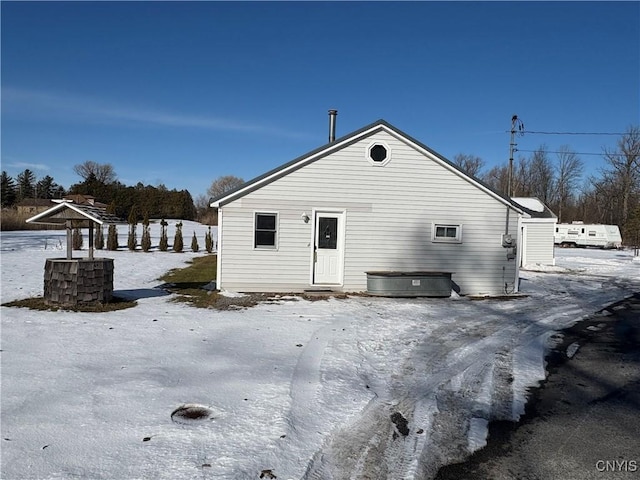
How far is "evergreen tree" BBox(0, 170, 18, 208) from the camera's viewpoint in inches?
2417

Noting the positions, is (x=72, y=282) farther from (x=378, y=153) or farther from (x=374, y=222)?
(x=378, y=153)

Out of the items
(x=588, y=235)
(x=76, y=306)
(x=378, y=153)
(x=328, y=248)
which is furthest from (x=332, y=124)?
(x=588, y=235)

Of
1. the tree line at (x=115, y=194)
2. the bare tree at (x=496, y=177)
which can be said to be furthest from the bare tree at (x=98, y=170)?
the bare tree at (x=496, y=177)

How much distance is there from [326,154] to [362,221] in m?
2.03

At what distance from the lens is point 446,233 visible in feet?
42.9

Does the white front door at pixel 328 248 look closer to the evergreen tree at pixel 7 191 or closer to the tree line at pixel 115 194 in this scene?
the tree line at pixel 115 194

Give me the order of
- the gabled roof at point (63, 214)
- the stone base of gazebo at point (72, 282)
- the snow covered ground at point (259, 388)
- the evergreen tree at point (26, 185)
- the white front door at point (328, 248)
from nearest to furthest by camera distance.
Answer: the snow covered ground at point (259, 388)
the stone base of gazebo at point (72, 282)
the gabled roof at point (63, 214)
the white front door at point (328, 248)
the evergreen tree at point (26, 185)

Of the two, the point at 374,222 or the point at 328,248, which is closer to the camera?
the point at 328,248

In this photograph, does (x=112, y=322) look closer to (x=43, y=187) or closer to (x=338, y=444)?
(x=338, y=444)

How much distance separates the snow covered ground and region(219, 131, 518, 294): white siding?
2.40m

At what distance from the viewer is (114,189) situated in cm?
5225

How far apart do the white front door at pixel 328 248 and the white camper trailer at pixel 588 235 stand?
3840cm

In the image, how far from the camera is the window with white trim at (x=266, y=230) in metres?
12.1
